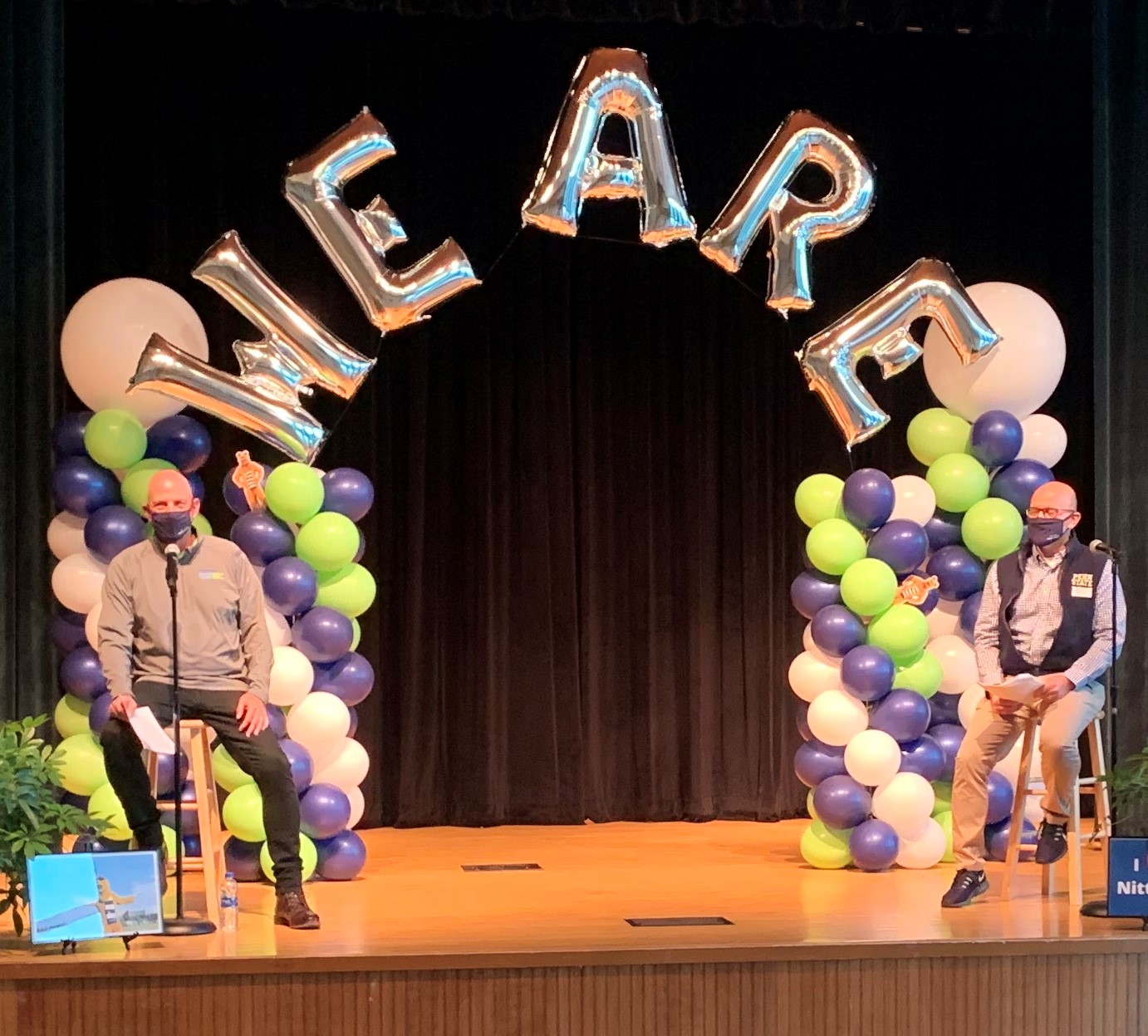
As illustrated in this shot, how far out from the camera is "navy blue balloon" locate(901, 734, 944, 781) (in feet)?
19.7

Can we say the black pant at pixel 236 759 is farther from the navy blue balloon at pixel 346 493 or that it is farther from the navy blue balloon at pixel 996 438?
the navy blue balloon at pixel 996 438

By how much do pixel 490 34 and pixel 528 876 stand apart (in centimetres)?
347

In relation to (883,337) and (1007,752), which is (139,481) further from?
(1007,752)

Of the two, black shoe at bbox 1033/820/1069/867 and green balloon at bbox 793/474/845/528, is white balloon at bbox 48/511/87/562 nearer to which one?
green balloon at bbox 793/474/845/528

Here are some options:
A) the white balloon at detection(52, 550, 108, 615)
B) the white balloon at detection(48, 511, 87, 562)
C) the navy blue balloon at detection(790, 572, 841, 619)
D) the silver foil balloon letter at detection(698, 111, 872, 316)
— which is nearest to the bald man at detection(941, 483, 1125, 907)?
the navy blue balloon at detection(790, 572, 841, 619)

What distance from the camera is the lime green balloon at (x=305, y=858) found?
5.65 metres

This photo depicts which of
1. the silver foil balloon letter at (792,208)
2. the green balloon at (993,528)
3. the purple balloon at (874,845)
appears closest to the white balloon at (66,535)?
the silver foil balloon letter at (792,208)

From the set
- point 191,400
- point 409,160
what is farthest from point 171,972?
point 409,160

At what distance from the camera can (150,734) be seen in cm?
475

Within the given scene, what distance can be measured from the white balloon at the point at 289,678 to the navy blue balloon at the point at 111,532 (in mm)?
693

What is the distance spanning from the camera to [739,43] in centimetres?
743

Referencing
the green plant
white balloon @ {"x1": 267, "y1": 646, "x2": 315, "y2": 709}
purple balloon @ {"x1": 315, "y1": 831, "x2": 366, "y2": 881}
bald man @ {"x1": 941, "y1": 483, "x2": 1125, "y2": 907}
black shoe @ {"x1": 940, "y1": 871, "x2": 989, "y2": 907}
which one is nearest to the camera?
the green plant

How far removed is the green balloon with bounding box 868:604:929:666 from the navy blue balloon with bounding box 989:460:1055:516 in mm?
548

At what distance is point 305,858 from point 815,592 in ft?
6.49
